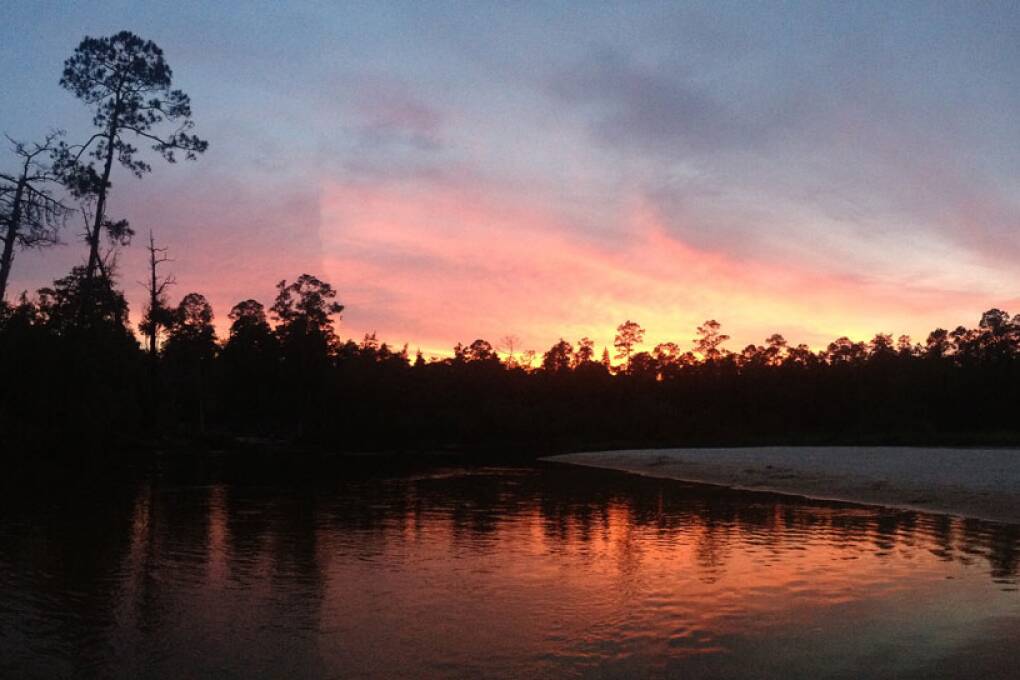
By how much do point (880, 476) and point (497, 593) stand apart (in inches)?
1063

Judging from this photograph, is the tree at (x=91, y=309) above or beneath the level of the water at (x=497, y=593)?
above

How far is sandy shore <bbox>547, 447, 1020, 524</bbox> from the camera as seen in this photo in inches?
1062

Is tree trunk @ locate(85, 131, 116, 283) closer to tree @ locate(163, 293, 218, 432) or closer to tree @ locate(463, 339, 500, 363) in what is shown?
tree @ locate(163, 293, 218, 432)

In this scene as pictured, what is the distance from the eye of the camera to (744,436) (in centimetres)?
9481

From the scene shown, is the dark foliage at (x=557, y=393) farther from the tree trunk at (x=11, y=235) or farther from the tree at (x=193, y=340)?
the tree trunk at (x=11, y=235)

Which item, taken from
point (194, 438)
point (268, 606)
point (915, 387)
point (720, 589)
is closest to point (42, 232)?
point (268, 606)

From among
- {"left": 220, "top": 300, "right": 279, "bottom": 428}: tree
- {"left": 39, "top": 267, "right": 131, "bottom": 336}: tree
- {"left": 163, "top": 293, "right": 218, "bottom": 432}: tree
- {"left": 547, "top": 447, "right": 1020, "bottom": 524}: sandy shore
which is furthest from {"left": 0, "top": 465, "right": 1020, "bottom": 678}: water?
{"left": 220, "top": 300, "right": 279, "bottom": 428}: tree

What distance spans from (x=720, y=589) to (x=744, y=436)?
8502 cm

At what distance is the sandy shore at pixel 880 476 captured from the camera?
27.0 metres

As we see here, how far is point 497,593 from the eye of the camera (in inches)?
537

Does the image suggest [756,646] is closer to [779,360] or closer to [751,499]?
[751,499]

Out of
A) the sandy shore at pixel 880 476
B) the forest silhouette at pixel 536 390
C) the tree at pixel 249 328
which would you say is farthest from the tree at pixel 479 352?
the sandy shore at pixel 880 476

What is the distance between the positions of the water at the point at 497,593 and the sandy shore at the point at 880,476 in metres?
3.62

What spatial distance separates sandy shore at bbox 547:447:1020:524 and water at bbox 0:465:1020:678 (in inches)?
142
